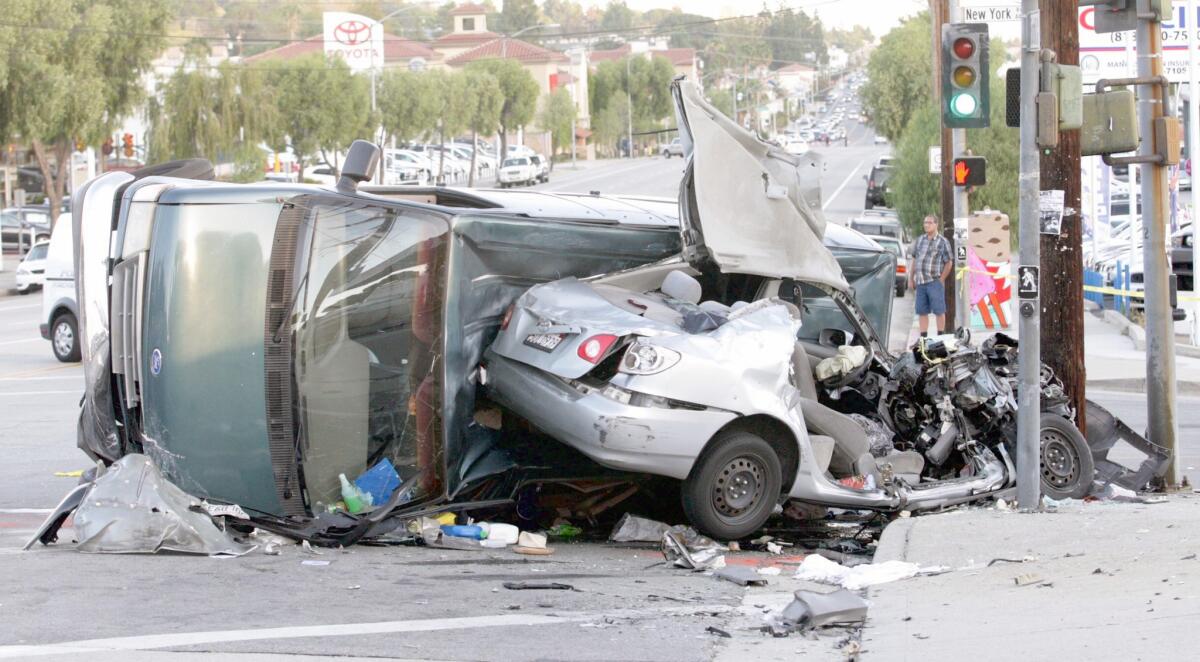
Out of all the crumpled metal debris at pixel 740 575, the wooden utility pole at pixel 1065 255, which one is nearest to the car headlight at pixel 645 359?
the crumpled metal debris at pixel 740 575

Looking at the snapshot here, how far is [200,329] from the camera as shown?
7.83 metres

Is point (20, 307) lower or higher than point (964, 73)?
lower

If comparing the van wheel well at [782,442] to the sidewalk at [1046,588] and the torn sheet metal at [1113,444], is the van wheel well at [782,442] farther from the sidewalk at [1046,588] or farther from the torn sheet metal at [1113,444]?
the torn sheet metal at [1113,444]

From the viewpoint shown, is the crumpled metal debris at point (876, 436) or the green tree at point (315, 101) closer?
the crumpled metal debris at point (876, 436)

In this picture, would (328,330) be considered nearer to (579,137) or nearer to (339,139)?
(339,139)

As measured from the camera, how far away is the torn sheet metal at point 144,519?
7.58 metres

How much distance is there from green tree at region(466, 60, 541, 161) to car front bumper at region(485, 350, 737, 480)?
80892mm

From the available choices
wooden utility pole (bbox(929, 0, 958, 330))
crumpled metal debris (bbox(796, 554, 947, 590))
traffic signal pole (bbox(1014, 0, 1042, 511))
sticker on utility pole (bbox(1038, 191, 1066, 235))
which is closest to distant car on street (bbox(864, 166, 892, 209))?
wooden utility pole (bbox(929, 0, 958, 330))

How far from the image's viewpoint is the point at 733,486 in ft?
26.8

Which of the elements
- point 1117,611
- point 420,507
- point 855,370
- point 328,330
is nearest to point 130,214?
point 328,330

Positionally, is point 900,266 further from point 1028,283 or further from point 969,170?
point 1028,283

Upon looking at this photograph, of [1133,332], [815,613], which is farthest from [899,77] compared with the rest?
[815,613]

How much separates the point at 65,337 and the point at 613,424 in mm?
14886

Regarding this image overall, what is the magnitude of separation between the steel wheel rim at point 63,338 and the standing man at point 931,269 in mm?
12285
